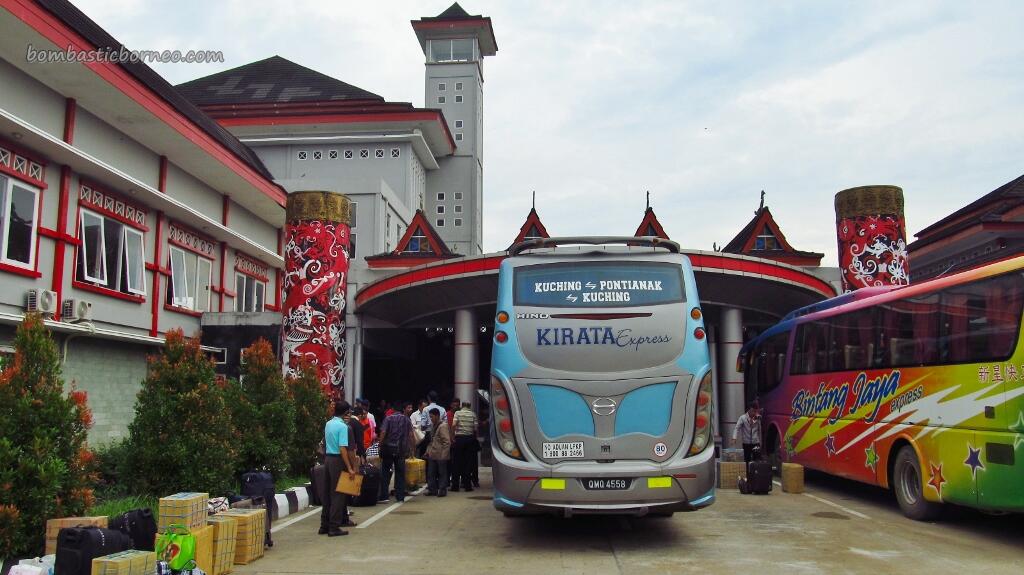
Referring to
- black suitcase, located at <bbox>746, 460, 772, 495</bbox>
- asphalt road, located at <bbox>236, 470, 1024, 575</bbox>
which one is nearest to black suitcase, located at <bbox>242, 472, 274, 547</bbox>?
asphalt road, located at <bbox>236, 470, 1024, 575</bbox>

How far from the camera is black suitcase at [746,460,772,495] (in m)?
13.8

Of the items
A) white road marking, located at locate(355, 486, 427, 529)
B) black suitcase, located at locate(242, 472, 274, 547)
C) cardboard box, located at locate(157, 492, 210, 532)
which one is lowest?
white road marking, located at locate(355, 486, 427, 529)

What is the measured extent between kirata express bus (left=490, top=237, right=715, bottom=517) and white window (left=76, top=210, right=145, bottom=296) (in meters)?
11.6

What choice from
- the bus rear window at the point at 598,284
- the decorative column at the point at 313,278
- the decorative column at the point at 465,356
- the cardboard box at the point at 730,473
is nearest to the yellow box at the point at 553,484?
the bus rear window at the point at 598,284

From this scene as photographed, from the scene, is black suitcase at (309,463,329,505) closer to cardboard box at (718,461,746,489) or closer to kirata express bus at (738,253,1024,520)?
cardboard box at (718,461,746,489)

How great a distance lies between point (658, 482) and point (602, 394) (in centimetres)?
110

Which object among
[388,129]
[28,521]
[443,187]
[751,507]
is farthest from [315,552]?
[443,187]

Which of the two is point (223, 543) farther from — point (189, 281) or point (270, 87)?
point (270, 87)

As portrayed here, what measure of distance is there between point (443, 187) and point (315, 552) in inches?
1800

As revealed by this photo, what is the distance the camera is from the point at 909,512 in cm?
1112

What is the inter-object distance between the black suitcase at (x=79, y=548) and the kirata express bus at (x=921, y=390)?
29.9 feet

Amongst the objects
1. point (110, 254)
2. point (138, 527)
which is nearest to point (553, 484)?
point (138, 527)

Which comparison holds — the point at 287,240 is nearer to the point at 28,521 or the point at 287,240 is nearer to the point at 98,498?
the point at 98,498

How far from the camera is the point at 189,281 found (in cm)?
A: 2228
